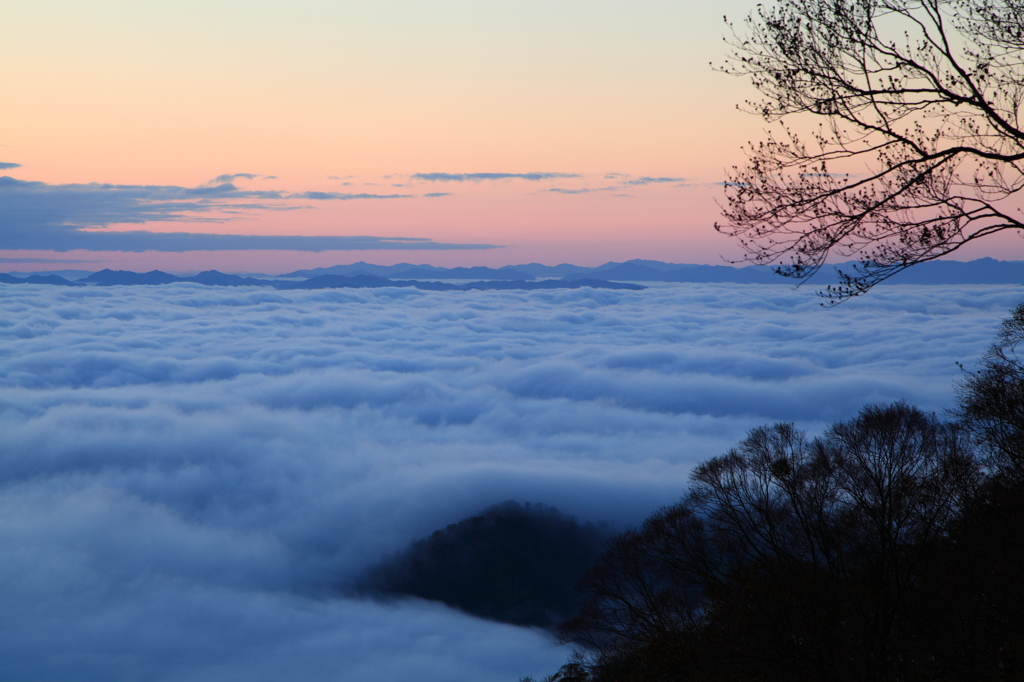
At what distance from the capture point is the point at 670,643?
19.2m

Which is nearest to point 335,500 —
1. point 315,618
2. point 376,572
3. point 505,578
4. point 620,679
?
point 376,572

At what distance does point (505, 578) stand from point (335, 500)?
52779 mm

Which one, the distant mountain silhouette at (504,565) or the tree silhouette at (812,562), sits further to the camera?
the distant mountain silhouette at (504,565)

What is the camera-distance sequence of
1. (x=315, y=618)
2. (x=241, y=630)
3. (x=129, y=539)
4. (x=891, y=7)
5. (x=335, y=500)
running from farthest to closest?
1. (x=335, y=500)
2. (x=129, y=539)
3. (x=315, y=618)
4. (x=241, y=630)
5. (x=891, y=7)

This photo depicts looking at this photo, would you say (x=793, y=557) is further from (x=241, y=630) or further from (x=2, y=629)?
(x=2, y=629)

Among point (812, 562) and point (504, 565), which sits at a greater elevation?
point (812, 562)

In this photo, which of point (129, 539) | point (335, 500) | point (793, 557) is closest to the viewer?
point (793, 557)

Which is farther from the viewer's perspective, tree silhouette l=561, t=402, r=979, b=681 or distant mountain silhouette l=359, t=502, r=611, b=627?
distant mountain silhouette l=359, t=502, r=611, b=627

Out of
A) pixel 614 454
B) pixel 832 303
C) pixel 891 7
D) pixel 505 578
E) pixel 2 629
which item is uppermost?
pixel 891 7

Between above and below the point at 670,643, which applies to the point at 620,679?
below

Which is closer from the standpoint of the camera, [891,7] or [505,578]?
[891,7]

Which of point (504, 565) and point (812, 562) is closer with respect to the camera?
point (812, 562)

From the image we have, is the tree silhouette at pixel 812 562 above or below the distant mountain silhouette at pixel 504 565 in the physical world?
above

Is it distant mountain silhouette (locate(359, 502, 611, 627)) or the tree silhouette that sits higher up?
the tree silhouette
